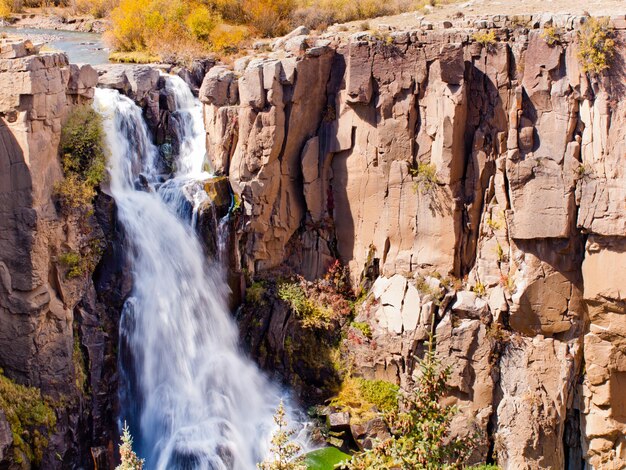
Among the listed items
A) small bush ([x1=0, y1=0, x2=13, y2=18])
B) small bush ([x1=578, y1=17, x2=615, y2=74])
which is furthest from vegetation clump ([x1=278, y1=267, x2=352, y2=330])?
small bush ([x1=0, y1=0, x2=13, y2=18])

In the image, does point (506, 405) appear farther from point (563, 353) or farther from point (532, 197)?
point (532, 197)

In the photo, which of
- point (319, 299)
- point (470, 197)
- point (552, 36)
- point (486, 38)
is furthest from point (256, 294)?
point (552, 36)

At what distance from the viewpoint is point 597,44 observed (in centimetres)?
1539

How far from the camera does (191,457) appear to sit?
16.2 metres

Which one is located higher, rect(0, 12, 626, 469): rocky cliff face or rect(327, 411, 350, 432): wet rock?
rect(0, 12, 626, 469): rocky cliff face

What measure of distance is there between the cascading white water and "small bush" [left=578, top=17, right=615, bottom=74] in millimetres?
10169

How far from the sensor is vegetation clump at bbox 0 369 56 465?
14445 mm

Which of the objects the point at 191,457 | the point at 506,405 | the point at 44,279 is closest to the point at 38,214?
the point at 44,279

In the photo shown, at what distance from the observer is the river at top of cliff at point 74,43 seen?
77.9 feet

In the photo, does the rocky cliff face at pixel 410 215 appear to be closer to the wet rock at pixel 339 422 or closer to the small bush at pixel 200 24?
the wet rock at pixel 339 422

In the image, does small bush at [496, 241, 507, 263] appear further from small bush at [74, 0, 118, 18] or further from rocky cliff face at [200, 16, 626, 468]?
small bush at [74, 0, 118, 18]

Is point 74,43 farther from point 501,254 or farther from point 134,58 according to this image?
point 501,254

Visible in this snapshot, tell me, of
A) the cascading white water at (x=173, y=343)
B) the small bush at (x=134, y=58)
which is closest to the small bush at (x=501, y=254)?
the cascading white water at (x=173, y=343)

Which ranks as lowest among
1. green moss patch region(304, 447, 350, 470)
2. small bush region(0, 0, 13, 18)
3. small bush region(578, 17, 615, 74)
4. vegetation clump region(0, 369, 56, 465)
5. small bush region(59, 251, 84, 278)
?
green moss patch region(304, 447, 350, 470)
